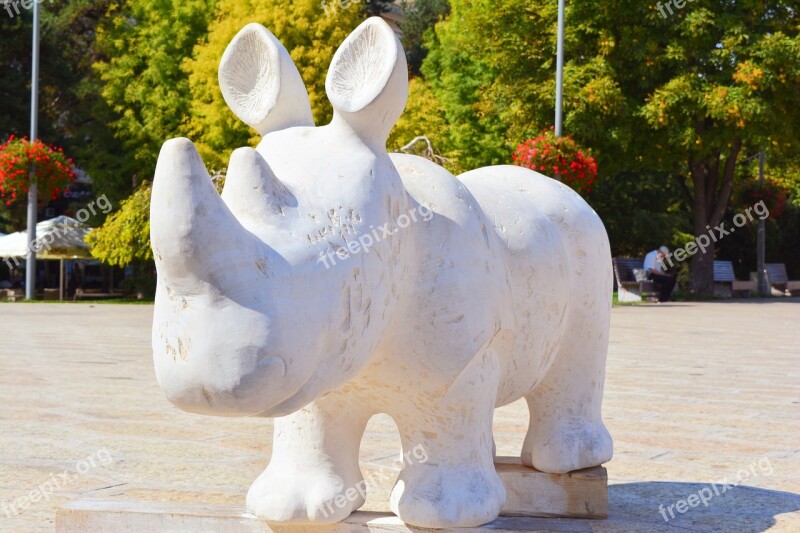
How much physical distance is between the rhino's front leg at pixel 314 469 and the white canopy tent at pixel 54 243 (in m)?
23.3

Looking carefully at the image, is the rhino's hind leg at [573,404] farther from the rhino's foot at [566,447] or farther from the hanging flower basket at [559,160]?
the hanging flower basket at [559,160]

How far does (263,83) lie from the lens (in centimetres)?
283

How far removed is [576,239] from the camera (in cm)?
350

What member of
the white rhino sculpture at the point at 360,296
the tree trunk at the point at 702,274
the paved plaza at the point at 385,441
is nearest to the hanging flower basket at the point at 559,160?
the tree trunk at the point at 702,274

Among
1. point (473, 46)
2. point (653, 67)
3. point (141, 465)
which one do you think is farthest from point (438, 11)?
point (141, 465)

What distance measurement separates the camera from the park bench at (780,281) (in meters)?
31.7

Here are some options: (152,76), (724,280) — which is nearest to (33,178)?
(152,76)

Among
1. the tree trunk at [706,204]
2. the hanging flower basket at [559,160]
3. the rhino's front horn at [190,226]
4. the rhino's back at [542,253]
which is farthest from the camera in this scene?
the tree trunk at [706,204]

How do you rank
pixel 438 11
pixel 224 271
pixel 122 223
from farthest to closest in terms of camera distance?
pixel 438 11
pixel 122 223
pixel 224 271

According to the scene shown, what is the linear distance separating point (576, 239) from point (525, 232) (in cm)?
40

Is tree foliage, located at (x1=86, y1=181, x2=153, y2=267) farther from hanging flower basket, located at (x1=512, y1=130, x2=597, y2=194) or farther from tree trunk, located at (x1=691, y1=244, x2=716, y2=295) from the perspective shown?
tree trunk, located at (x1=691, y1=244, x2=716, y2=295)

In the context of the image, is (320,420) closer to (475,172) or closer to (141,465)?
(475,172)

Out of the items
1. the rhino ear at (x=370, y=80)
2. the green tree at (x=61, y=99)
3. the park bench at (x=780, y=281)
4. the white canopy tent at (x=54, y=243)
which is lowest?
the park bench at (x=780, y=281)

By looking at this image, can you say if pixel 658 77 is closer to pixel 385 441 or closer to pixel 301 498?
pixel 385 441
